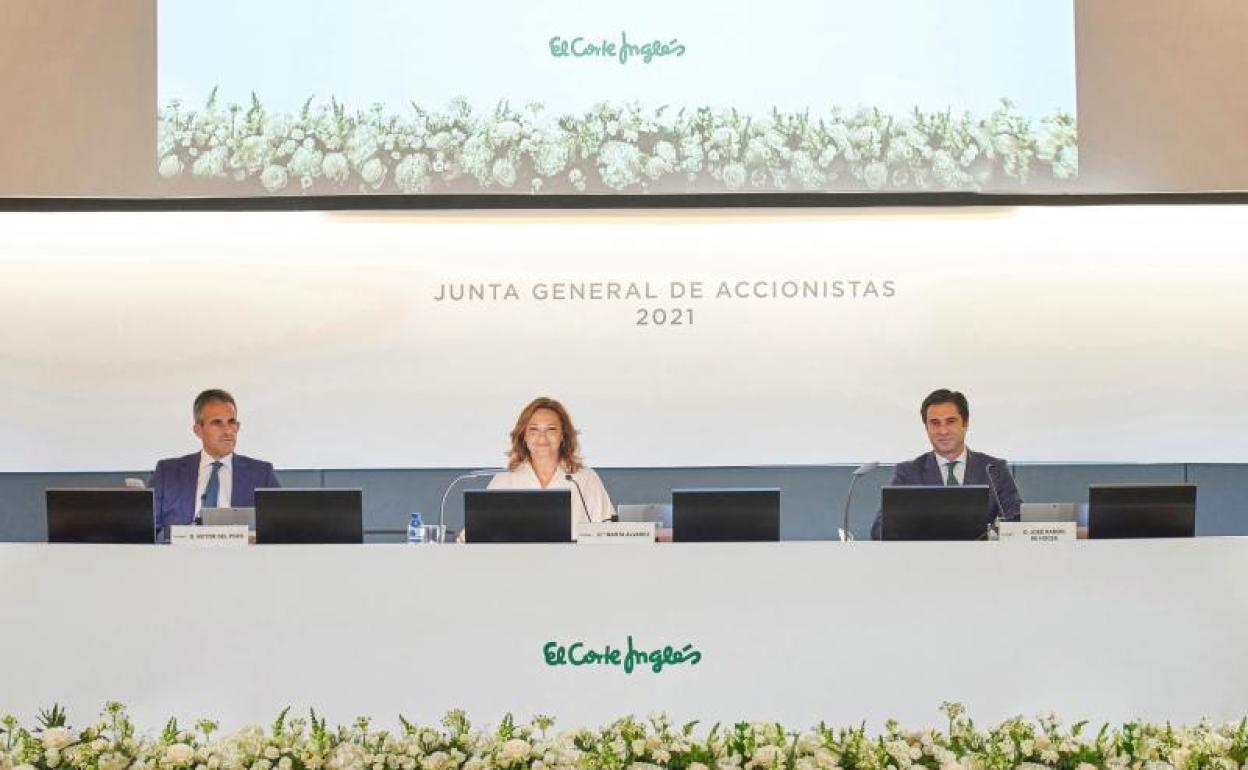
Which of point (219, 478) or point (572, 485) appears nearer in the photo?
point (572, 485)

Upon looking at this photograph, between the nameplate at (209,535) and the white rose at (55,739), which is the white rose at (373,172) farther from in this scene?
the white rose at (55,739)

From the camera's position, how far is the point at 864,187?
5.18 metres

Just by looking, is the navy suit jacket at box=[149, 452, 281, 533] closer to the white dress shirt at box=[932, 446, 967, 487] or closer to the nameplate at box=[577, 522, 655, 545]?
the nameplate at box=[577, 522, 655, 545]

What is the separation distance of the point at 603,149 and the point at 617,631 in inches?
105

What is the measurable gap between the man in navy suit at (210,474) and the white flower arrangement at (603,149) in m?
0.86

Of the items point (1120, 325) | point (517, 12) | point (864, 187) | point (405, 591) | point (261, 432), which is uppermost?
point (517, 12)

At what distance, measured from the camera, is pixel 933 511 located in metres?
3.45

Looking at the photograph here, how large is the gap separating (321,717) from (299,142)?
289 centimetres

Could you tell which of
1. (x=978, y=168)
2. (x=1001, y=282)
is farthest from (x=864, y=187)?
(x=1001, y=282)

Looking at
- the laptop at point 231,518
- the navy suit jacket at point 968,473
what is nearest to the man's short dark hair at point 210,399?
the laptop at point 231,518

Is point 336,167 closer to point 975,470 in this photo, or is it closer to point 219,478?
point 219,478

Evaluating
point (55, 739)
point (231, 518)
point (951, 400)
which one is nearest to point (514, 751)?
point (55, 739)

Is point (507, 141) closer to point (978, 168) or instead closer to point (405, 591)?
point (978, 168)

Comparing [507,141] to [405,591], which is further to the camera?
[507,141]
